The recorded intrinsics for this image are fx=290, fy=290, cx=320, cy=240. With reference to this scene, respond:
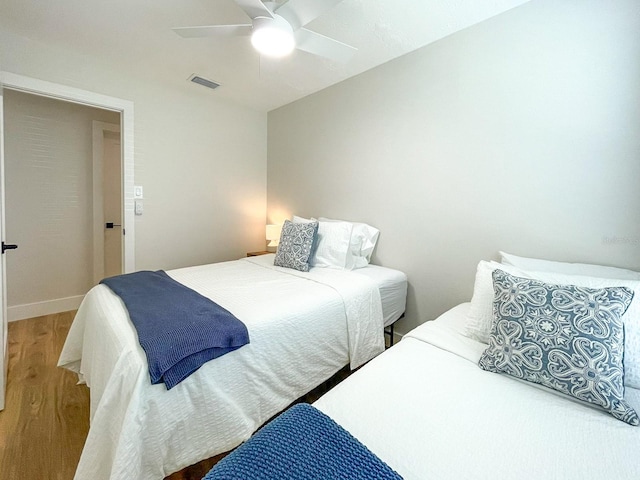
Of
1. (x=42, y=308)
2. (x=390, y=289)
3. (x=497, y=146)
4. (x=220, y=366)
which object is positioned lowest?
(x=42, y=308)

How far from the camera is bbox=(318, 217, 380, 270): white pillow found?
8.32 ft

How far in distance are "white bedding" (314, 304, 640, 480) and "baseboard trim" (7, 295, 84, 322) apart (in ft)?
12.0

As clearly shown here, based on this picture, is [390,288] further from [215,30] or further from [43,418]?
[43,418]

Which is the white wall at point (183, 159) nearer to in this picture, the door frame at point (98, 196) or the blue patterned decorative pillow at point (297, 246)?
the door frame at point (98, 196)

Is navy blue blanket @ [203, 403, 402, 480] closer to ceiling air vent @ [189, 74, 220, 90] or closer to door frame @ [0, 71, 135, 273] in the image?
door frame @ [0, 71, 135, 273]

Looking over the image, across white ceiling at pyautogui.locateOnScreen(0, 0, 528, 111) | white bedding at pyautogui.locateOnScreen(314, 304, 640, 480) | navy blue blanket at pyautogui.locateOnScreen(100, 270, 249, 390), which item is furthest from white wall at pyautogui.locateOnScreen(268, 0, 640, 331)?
A: navy blue blanket at pyautogui.locateOnScreen(100, 270, 249, 390)

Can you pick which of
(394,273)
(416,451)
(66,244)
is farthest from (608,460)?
(66,244)

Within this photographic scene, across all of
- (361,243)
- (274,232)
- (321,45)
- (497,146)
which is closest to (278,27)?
(321,45)

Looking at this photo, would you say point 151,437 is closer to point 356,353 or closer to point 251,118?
point 356,353

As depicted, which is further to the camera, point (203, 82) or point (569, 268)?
point (203, 82)

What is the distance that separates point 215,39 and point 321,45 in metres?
0.95

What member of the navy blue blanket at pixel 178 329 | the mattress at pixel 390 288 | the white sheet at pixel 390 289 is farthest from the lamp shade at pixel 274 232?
the navy blue blanket at pixel 178 329

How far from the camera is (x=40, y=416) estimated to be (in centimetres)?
169

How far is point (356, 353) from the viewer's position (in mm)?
1941
